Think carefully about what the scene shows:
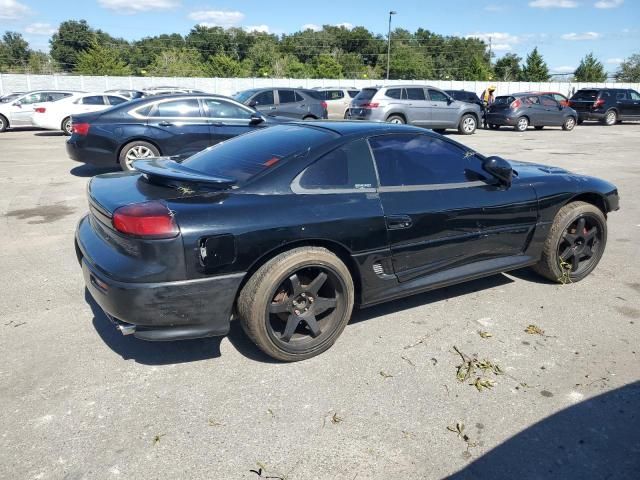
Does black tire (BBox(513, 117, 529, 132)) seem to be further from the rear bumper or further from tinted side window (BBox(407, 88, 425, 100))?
the rear bumper

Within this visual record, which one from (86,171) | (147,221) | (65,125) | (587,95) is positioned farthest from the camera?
(587,95)

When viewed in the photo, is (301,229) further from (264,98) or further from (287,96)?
(287,96)

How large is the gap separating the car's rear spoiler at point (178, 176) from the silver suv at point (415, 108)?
13474 millimetres

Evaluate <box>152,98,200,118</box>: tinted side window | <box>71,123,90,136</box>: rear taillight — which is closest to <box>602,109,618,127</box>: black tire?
<box>152,98,200,118</box>: tinted side window

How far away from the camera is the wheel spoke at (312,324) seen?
3312 millimetres

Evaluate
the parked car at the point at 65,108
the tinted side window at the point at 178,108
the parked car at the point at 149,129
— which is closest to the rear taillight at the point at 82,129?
the parked car at the point at 149,129

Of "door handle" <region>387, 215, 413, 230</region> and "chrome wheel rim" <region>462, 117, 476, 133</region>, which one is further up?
"chrome wheel rim" <region>462, 117, 476, 133</region>

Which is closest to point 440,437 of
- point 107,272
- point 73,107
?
point 107,272

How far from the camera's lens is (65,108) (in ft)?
54.5

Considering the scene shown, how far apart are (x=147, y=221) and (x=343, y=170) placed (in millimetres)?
1358

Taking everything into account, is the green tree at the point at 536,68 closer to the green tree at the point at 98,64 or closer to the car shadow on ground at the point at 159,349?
the green tree at the point at 98,64

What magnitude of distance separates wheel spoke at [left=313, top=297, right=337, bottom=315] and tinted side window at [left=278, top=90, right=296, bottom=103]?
13833mm

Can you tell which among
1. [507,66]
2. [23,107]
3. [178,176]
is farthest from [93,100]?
[507,66]

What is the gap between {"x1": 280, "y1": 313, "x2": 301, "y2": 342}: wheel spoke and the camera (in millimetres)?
3252
